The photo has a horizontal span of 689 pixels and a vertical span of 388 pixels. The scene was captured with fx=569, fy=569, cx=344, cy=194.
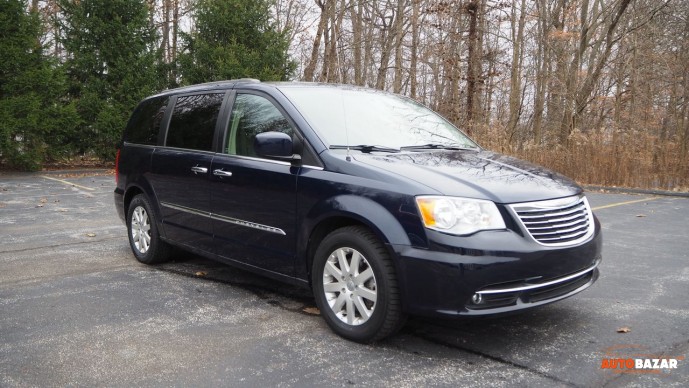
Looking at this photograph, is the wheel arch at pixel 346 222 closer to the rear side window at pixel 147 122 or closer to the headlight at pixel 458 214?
the headlight at pixel 458 214

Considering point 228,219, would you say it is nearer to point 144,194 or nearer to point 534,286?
point 144,194

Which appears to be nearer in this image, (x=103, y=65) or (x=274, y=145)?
(x=274, y=145)

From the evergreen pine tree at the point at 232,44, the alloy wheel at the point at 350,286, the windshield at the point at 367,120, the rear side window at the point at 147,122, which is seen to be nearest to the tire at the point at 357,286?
the alloy wheel at the point at 350,286

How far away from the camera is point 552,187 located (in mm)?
3760

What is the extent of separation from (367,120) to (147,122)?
107 inches

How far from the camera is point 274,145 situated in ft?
13.0

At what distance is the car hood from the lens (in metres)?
3.46

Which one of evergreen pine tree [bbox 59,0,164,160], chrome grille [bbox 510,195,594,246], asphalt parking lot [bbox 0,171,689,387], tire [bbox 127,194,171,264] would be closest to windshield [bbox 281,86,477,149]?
chrome grille [bbox 510,195,594,246]

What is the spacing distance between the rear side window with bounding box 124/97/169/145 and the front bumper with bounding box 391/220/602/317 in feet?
11.2

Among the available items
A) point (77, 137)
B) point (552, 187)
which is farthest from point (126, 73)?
point (552, 187)

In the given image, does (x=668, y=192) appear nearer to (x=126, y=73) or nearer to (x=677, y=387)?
(x=677, y=387)

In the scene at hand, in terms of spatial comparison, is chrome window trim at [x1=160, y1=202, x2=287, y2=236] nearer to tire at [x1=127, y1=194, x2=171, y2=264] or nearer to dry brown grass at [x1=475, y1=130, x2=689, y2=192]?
tire at [x1=127, y1=194, x2=171, y2=264]

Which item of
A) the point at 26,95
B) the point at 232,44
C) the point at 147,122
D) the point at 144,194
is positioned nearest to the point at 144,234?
the point at 144,194

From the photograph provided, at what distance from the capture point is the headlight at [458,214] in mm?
3316
